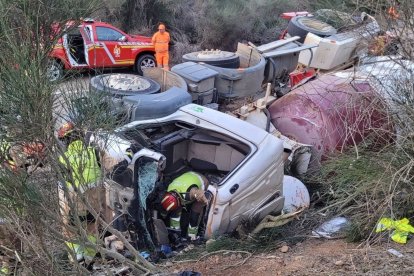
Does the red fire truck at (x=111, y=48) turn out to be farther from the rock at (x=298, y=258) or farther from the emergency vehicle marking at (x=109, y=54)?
the rock at (x=298, y=258)

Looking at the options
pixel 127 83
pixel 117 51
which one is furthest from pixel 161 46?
pixel 127 83

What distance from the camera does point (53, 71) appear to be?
147 inches

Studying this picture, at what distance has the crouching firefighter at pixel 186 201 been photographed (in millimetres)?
5355

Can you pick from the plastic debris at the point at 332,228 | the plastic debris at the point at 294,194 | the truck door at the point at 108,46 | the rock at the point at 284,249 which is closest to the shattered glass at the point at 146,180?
the rock at the point at 284,249

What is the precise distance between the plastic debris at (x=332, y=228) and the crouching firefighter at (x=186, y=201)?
1304mm

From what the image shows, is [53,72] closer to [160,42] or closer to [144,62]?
[160,42]

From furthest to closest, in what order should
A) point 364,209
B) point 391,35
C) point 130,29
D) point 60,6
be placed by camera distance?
1. point 130,29
2. point 364,209
3. point 391,35
4. point 60,6

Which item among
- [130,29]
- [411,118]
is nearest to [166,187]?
[411,118]

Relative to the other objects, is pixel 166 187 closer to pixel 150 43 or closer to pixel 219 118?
pixel 219 118

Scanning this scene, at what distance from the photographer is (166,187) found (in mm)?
5547

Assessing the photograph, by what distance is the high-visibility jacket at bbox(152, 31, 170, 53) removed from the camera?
13.4 metres

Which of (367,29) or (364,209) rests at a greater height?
(367,29)

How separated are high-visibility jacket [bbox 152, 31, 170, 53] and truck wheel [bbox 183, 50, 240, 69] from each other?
3511 mm

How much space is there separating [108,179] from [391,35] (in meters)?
3.07
